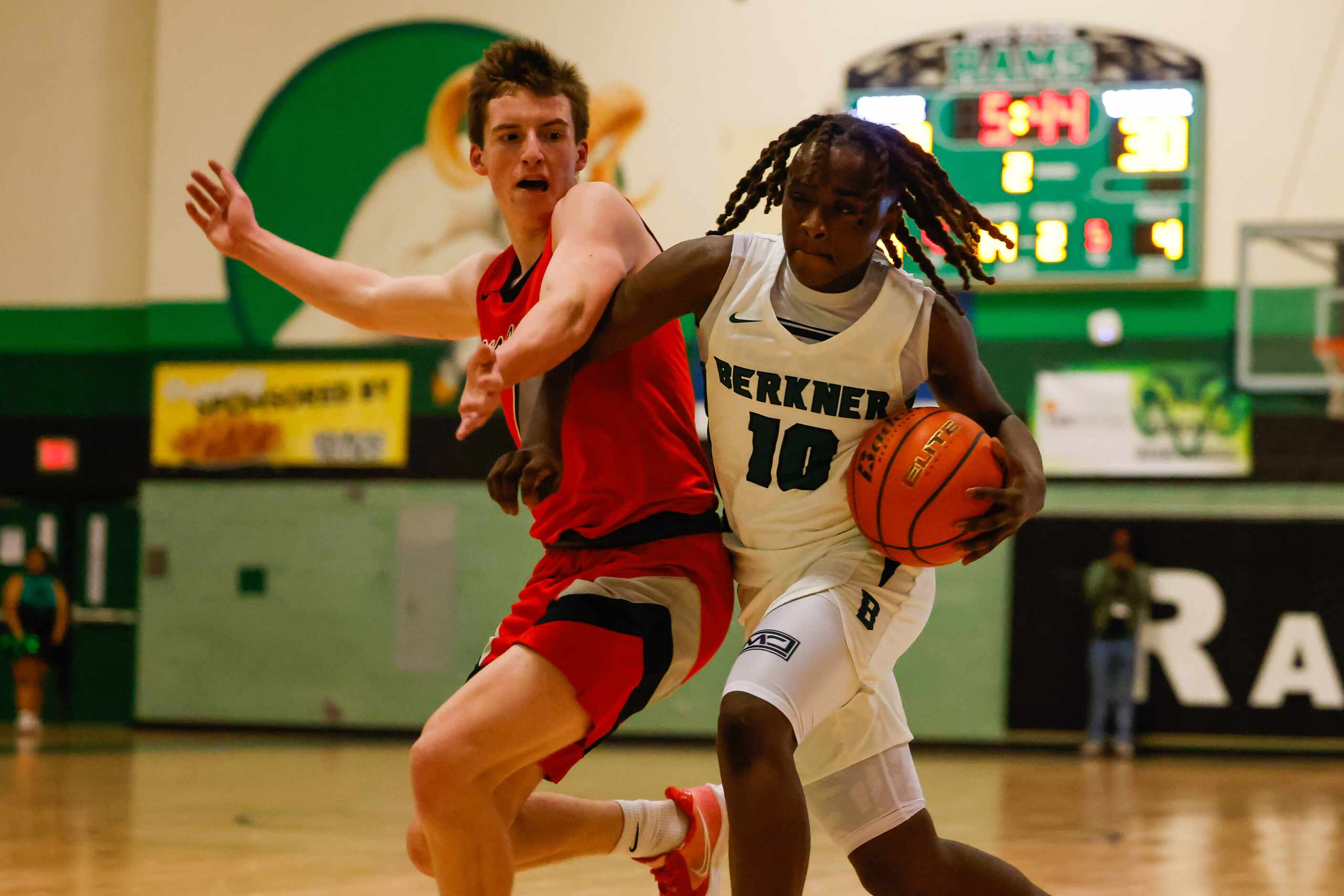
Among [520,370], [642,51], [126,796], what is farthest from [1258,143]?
[520,370]

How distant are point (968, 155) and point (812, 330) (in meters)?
8.94

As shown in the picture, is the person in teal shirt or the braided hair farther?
the person in teal shirt

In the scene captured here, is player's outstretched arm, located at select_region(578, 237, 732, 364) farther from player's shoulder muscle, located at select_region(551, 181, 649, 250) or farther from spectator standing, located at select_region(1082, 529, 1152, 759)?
spectator standing, located at select_region(1082, 529, 1152, 759)

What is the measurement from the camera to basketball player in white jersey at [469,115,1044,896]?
3.07 m

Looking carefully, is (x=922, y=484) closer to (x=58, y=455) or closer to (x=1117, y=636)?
(x=1117, y=636)

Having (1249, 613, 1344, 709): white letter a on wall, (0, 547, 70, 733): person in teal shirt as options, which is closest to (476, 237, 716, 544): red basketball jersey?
(1249, 613, 1344, 709): white letter a on wall

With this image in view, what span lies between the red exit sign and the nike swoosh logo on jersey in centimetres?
1217

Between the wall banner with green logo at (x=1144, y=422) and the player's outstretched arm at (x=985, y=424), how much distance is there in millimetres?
9413

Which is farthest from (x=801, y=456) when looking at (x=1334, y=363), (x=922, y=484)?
(x=1334, y=363)

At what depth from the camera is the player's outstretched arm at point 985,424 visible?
3.03 metres

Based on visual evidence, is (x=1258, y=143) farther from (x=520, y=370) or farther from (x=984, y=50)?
(x=520, y=370)

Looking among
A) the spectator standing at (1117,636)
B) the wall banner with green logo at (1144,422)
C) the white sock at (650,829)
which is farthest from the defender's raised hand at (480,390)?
the wall banner with green logo at (1144,422)

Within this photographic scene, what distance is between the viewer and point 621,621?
3119mm

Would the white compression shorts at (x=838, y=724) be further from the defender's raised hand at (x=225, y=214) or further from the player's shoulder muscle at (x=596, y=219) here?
the defender's raised hand at (x=225, y=214)
